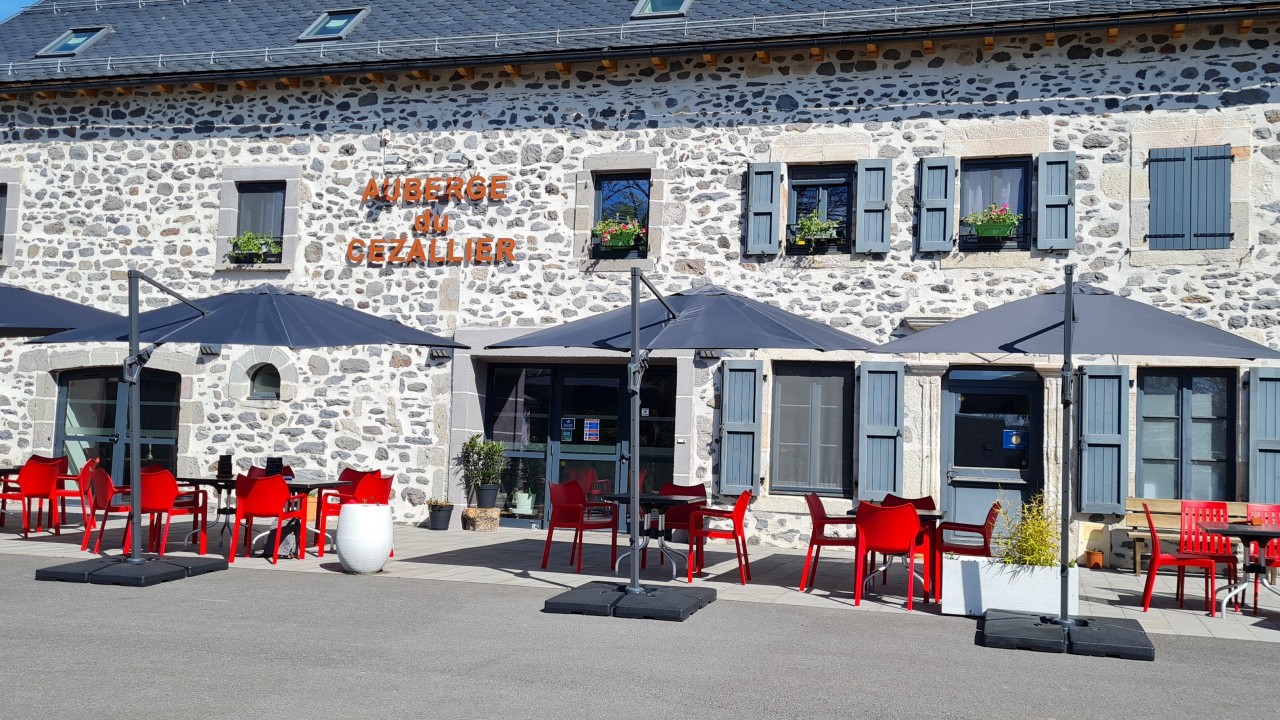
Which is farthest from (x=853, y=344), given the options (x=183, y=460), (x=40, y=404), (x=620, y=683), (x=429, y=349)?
(x=40, y=404)

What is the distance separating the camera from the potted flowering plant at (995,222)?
32.1 feet

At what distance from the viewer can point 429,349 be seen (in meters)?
11.1

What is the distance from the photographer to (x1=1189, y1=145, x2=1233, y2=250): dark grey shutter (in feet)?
30.8

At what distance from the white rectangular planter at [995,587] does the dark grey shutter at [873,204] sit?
4022 millimetres

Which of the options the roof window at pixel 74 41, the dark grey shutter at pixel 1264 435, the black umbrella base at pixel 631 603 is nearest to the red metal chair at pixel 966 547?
the black umbrella base at pixel 631 603

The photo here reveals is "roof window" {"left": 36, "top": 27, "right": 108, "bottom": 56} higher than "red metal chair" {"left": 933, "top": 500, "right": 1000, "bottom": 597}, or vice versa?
"roof window" {"left": 36, "top": 27, "right": 108, "bottom": 56}

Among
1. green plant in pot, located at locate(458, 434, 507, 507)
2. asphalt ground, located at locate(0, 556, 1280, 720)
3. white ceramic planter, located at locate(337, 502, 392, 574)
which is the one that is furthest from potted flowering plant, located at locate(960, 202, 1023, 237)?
white ceramic planter, located at locate(337, 502, 392, 574)

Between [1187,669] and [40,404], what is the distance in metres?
11.2

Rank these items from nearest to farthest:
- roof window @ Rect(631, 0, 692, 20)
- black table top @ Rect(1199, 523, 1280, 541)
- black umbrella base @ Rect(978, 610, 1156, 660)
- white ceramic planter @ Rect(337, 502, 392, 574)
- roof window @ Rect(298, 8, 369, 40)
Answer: black umbrella base @ Rect(978, 610, 1156, 660) → black table top @ Rect(1199, 523, 1280, 541) → white ceramic planter @ Rect(337, 502, 392, 574) → roof window @ Rect(631, 0, 692, 20) → roof window @ Rect(298, 8, 369, 40)

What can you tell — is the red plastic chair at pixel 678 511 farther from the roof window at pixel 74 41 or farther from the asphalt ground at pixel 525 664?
the roof window at pixel 74 41

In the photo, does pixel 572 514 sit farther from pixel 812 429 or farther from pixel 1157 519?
pixel 1157 519

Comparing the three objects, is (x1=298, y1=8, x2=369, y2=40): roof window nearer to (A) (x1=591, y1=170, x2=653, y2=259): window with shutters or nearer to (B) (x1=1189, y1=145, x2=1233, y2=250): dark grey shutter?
(A) (x1=591, y1=170, x2=653, y2=259): window with shutters

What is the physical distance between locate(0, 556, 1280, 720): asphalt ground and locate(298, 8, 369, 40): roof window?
733 centimetres

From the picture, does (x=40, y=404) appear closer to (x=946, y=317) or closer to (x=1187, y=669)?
(x=946, y=317)
